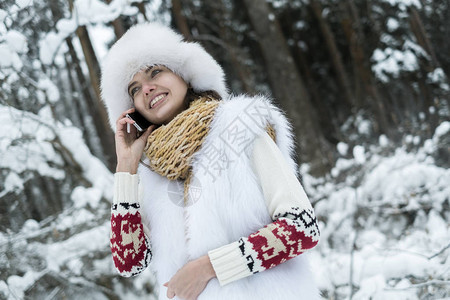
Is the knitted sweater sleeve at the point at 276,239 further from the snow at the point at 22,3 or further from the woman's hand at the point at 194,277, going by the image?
the snow at the point at 22,3

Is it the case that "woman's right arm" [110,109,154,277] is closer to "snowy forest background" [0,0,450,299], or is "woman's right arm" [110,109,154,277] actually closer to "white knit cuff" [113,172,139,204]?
"white knit cuff" [113,172,139,204]

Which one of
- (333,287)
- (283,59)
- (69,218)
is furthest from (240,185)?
(283,59)

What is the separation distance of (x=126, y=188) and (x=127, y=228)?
0.15m

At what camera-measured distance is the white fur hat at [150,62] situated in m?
1.80

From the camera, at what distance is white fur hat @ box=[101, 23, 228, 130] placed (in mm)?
1798

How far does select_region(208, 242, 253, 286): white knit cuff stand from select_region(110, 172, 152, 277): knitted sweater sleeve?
0.40 metres

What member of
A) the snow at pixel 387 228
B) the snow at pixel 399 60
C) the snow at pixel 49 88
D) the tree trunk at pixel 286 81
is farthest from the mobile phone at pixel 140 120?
the snow at pixel 399 60

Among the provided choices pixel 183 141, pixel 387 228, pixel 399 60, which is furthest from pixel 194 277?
pixel 399 60

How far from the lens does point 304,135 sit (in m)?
6.59

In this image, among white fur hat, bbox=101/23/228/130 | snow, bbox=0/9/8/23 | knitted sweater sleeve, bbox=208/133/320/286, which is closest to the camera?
knitted sweater sleeve, bbox=208/133/320/286

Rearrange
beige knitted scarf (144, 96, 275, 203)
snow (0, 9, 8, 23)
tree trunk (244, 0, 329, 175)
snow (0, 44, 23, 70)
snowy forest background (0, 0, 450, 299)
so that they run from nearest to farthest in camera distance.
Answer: beige knitted scarf (144, 96, 275, 203)
snow (0, 9, 8, 23)
snow (0, 44, 23, 70)
snowy forest background (0, 0, 450, 299)
tree trunk (244, 0, 329, 175)

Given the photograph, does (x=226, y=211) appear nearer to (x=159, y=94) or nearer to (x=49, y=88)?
(x=159, y=94)

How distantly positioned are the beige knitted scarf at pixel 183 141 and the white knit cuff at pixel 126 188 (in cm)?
11

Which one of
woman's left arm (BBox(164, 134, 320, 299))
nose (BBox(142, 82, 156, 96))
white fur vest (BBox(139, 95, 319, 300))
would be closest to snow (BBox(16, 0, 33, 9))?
nose (BBox(142, 82, 156, 96))
